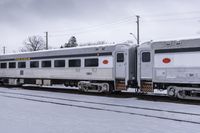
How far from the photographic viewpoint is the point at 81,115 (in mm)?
12047

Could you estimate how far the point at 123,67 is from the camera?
66.2 ft

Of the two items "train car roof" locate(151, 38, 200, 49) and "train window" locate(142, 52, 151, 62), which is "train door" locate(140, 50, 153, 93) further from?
"train car roof" locate(151, 38, 200, 49)

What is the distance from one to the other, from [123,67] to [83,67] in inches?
146

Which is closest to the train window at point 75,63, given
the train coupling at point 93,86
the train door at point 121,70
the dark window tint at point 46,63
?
the train coupling at point 93,86

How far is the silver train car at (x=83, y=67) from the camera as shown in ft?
66.7

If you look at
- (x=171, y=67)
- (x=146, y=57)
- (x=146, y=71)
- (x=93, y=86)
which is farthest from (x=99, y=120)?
(x=93, y=86)

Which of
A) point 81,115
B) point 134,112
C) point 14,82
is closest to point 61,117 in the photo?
point 81,115

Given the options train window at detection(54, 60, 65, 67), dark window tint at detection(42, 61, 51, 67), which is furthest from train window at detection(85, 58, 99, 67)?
dark window tint at detection(42, 61, 51, 67)

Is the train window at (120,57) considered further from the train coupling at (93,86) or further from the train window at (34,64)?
the train window at (34,64)

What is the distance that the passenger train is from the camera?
17.0m

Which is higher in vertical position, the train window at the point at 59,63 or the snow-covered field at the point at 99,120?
the train window at the point at 59,63

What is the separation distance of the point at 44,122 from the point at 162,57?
31.6 ft

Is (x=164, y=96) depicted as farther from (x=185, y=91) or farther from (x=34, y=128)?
(x=34, y=128)

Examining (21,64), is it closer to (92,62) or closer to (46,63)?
(46,63)
